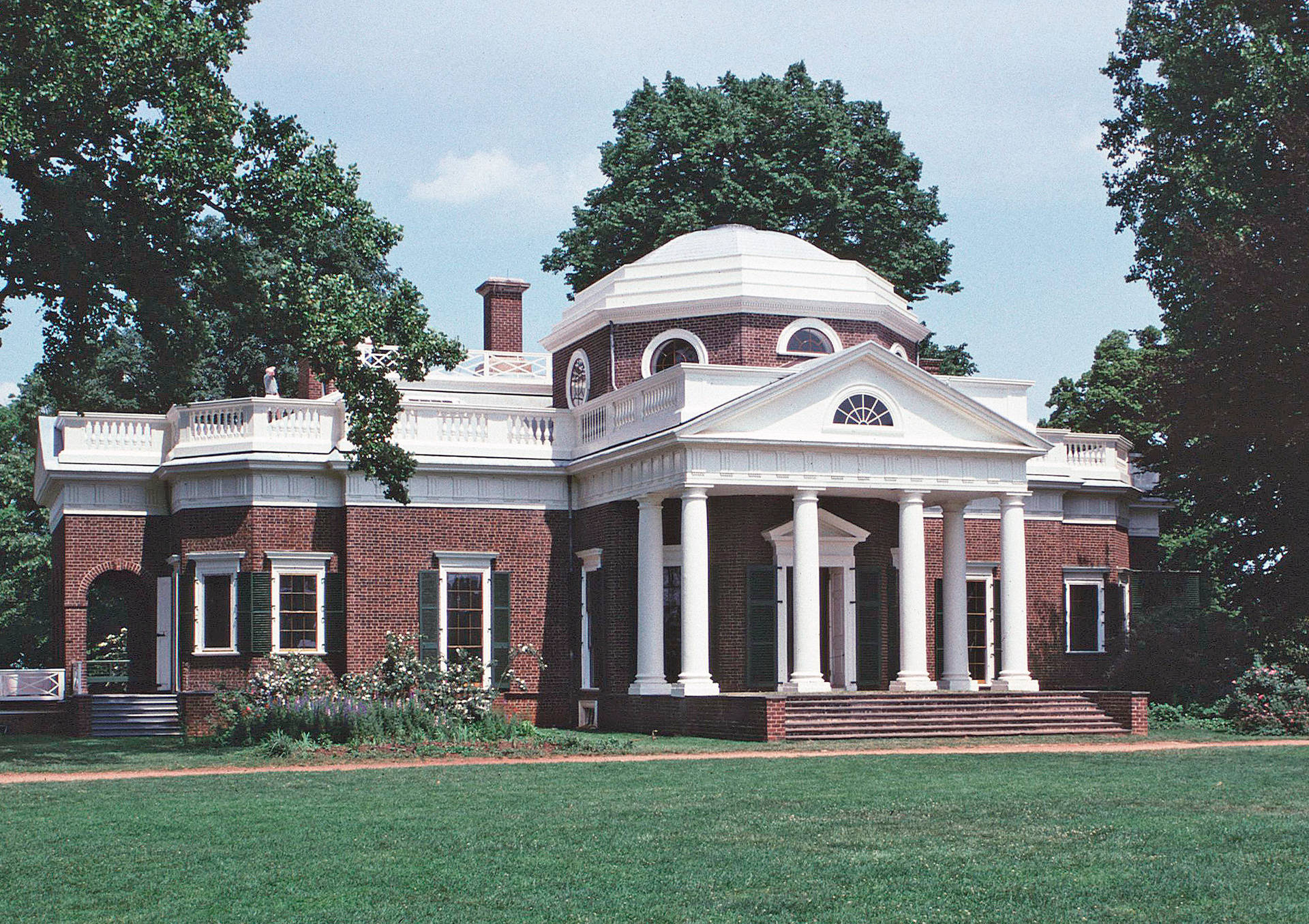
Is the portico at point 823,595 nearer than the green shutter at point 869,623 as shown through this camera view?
Yes

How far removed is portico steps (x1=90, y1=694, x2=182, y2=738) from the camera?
3128 cm

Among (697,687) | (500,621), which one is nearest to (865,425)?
(697,687)

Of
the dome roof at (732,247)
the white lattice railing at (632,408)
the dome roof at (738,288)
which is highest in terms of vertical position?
the dome roof at (732,247)

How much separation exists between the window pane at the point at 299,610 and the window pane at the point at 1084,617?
52.6 feet

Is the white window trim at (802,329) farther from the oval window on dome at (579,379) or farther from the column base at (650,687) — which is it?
the column base at (650,687)

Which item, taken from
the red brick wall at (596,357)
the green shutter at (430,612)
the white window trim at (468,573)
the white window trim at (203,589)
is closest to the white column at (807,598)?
the red brick wall at (596,357)

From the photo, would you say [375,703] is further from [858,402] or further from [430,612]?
[858,402]

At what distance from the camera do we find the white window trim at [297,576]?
31781 mm

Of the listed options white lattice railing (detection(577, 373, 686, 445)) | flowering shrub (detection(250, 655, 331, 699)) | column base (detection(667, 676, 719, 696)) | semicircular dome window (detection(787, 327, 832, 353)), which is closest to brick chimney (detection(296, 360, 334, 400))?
white lattice railing (detection(577, 373, 686, 445))

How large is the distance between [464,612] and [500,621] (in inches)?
29.1

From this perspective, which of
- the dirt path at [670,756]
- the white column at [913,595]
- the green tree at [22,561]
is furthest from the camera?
the green tree at [22,561]

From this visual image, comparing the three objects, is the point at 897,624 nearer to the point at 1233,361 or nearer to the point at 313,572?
the point at 1233,361

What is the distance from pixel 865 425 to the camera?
29734 millimetres

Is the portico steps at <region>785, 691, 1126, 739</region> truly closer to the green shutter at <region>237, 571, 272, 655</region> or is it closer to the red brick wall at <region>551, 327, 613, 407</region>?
the red brick wall at <region>551, 327, 613, 407</region>
